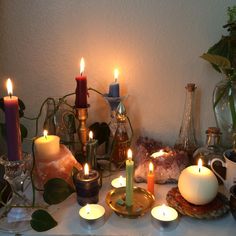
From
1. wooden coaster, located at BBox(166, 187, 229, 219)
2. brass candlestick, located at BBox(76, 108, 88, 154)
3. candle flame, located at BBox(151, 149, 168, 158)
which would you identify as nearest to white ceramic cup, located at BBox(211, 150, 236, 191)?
wooden coaster, located at BBox(166, 187, 229, 219)

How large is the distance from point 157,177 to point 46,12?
1.94ft

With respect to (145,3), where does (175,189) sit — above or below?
below

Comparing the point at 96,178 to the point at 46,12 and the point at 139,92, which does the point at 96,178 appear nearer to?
the point at 139,92

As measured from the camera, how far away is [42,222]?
65cm

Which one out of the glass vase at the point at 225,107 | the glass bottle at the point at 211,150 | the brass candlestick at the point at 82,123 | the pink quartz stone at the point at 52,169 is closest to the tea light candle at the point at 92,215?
the pink quartz stone at the point at 52,169

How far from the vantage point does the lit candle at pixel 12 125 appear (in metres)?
0.62

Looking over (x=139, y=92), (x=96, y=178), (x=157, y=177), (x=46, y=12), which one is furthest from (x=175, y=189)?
(x=46, y=12)

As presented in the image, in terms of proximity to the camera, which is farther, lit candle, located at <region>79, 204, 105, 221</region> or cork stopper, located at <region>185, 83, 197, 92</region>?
cork stopper, located at <region>185, 83, 197, 92</region>

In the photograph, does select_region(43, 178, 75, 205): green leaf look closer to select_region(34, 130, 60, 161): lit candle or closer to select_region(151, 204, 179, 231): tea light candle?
select_region(34, 130, 60, 161): lit candle

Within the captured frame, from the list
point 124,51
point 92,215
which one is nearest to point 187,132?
point 124,51

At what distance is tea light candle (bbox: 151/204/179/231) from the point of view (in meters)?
0.65

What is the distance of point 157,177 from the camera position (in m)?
0.85

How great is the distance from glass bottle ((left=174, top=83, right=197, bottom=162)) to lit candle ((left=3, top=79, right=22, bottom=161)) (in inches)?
20.0

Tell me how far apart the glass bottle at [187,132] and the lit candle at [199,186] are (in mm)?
223
